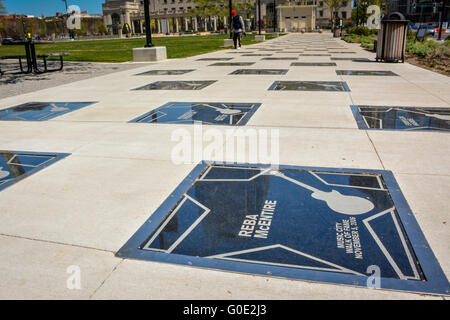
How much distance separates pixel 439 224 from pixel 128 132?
445 centimetres

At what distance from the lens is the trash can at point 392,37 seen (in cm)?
1375

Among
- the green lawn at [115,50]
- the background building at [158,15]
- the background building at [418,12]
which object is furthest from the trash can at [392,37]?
the background building at [158,15]

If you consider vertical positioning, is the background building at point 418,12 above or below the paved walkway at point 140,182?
above

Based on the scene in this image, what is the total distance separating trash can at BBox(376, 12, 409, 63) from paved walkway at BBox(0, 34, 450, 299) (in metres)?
5.93

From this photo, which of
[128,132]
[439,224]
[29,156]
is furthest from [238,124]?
[439,224]

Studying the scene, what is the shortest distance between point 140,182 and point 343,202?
2.07 meters

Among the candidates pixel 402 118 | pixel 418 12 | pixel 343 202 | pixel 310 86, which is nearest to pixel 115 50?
pixel 310 86

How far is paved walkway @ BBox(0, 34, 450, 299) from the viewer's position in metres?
2.41

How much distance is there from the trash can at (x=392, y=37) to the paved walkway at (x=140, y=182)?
5933 millimetres

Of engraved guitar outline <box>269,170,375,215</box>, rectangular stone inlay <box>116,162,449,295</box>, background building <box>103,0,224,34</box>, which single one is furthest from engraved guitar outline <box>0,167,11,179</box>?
background building <box>103,0,224,34</box>

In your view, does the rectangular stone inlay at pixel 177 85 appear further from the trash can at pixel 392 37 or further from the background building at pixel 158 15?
the background building at pixel 158 15

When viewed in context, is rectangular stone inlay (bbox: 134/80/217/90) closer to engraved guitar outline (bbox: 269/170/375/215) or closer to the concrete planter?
engraved guitar outline (bbox: 269/170/375/215)

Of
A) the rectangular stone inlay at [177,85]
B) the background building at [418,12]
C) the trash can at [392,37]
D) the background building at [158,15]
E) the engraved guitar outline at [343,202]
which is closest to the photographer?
the engraved guitar outline at [343,202]
